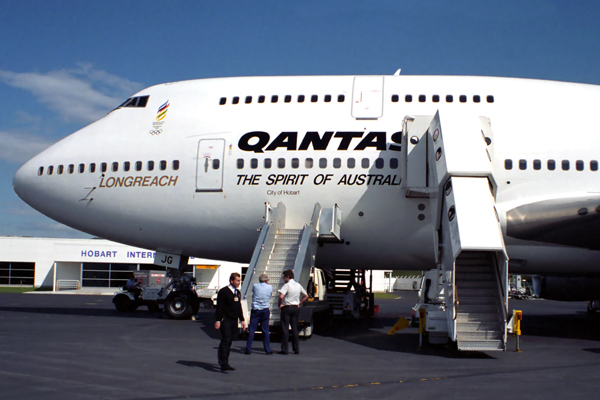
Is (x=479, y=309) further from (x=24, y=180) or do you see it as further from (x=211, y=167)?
(x=24, y=180)

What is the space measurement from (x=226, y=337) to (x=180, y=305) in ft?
28.0

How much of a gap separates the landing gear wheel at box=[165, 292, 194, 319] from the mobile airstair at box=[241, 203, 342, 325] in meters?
4.28

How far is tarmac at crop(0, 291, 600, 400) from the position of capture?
694 centimetres

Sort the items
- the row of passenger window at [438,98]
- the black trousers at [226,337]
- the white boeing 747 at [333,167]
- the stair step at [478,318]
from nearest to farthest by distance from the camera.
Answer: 1. the black trousers at [226,337]
2. the stair step at [478,318]
3. the white boeing 747 at [333,167]
4. the row of passenger window at [438,98]

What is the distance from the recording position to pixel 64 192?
623 inches

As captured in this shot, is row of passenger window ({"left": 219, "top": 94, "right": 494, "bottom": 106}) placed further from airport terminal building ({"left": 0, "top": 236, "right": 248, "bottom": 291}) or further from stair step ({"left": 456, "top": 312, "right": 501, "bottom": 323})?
airport terminal building ({"left": 0, "top": 236, "right": 248, "bottom": 291})

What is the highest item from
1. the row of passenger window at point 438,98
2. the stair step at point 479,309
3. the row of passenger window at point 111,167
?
the row of passenger window at point 438,98

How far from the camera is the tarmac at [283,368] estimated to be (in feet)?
22.8

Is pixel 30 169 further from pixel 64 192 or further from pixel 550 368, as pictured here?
pixel 550 368

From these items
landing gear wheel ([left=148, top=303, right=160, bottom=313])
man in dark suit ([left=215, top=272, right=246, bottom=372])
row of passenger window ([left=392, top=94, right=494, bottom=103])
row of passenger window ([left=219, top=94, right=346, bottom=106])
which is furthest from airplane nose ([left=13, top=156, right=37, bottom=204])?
row of passenger window ([left=392, top=94, right=494, bottom=103])

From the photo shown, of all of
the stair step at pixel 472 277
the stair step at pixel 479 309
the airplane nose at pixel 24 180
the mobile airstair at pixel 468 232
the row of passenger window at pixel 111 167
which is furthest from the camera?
the airplane nose at pixel 24 180

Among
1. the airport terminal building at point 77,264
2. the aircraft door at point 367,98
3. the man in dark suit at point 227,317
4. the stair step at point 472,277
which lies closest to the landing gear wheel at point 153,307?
the aircraft door at point 367,98

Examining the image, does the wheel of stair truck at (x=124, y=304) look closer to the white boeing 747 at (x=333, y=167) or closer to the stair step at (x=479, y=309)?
the white boeing 747 at (x=333, y=167)

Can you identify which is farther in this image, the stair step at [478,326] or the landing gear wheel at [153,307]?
the landing gear wheel at [153,307]
